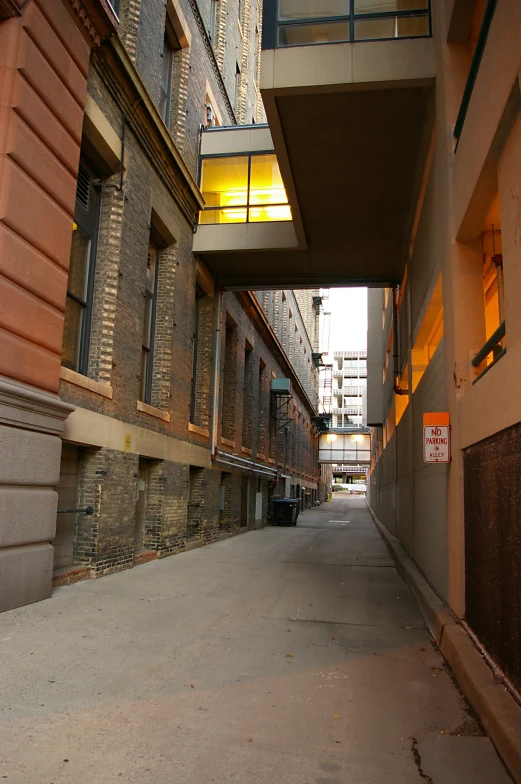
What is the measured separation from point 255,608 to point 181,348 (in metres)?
7.30

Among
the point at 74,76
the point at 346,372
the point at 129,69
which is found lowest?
the point at 74,76

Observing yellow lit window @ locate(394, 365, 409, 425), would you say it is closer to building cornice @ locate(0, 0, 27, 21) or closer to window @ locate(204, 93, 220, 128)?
window @ locate(204, 93, 220, 128)

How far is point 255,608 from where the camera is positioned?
7914 millimetres

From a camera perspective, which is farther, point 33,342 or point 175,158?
point 175,158

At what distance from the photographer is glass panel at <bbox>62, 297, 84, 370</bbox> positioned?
9484mm

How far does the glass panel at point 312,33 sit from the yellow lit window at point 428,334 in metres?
4.30

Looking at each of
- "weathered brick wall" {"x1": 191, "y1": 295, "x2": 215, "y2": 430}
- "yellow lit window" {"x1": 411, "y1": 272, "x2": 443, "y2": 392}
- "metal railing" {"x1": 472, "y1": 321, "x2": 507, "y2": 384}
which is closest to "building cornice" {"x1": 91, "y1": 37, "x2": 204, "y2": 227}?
"weathered brick wall" {"x1": 191, "y1": 295, "x2": 215, "y2": 430}

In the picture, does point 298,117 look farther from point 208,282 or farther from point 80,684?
point 80,684

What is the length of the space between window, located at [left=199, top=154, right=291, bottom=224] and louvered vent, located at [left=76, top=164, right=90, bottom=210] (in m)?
5.74

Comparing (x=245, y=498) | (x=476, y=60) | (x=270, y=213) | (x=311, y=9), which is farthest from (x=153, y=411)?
(x=245, y=498)

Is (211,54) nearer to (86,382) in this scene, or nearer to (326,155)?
(326,155)

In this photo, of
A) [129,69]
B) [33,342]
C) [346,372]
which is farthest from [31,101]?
[346,372]

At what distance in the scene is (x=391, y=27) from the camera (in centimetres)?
951

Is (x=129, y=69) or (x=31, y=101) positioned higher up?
(x=129, y=69)
